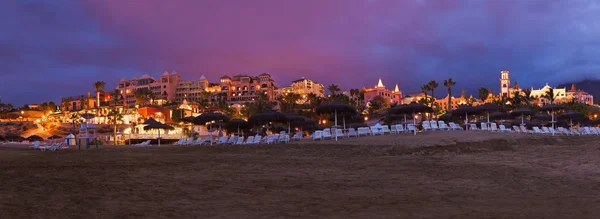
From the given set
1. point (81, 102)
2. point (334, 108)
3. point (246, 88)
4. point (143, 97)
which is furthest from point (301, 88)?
point (334, 108)

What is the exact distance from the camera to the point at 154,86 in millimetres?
112500

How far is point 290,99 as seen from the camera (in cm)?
8138

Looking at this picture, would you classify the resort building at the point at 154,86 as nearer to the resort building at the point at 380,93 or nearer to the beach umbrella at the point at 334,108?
the resort building at the point at 380,93

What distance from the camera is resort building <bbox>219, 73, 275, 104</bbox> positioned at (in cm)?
10931

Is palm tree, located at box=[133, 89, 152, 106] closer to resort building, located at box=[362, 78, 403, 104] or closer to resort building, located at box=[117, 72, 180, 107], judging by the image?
resort building, located at box=[117, 72, 180, 107]

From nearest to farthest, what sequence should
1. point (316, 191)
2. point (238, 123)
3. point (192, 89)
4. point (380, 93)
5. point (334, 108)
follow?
point (316, 191) → point (334, 108) → point (238, 123) → point (192, 89) → point (380, 93)

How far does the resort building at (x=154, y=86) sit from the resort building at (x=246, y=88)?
14.0m

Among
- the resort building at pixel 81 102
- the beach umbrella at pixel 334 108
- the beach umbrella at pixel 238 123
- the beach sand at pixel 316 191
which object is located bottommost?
the beach sand at pixel 316 191

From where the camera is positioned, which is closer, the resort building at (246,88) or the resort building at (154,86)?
the resort building at (246,88)

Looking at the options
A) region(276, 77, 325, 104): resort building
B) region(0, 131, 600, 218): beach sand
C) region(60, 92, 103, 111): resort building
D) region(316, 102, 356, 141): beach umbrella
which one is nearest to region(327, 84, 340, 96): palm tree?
region(276, 77, 325, 104): resort building

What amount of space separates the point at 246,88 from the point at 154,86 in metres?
26.2

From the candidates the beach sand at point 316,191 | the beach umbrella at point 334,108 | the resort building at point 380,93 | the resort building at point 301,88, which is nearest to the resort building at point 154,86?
the resort building at point 301,88

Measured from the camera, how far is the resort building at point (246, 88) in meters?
109

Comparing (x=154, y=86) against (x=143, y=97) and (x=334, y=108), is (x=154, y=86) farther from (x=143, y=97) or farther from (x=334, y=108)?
(x=334, y=108)
